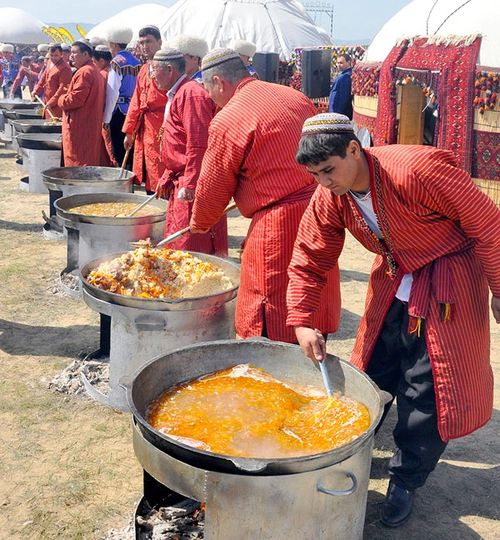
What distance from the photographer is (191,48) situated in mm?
5316

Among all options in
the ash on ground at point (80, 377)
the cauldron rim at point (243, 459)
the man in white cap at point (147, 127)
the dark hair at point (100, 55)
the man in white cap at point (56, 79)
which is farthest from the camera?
the man in white cap at point (56, 79)

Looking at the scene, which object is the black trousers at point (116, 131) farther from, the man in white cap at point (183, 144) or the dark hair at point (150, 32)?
the man in white cap at point (183, 144)

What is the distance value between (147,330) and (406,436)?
4.84 ft

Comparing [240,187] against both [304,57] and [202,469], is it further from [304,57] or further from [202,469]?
[304,57]

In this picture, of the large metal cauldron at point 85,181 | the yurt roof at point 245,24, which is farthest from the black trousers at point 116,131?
the yurt roof at point 245,24

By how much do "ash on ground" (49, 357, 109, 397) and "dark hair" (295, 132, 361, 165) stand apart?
2379mm

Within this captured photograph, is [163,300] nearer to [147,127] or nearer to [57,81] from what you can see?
[147,127]

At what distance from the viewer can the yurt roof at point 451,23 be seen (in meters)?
8.71

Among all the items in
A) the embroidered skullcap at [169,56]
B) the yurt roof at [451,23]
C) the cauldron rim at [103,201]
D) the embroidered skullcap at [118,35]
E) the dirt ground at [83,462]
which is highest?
the yurt roof at [451,23]

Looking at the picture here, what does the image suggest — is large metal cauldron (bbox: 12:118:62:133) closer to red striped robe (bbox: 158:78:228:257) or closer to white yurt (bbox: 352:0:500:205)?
white yurt (bbox: 352:0:500:205)

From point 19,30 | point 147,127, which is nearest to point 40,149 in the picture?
point 147,127

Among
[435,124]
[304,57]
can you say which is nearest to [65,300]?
[435,124]

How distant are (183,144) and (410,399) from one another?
269 centimetres

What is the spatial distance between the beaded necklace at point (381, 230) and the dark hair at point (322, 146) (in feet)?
0.66
